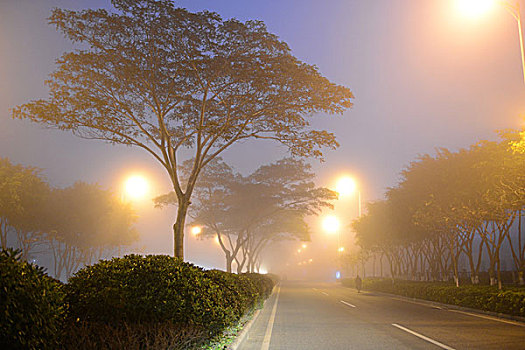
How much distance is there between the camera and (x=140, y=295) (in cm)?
654

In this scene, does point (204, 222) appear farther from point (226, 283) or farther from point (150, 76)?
point (226, 283)

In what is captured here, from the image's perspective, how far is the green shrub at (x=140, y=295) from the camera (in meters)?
6.37

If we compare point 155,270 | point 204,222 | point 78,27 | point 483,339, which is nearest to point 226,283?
point 155,270

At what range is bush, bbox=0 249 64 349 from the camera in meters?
3.96

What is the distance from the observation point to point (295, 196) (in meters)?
34.7

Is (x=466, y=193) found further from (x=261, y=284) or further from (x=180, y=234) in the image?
(x=180, y=234)

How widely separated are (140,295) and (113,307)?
0.39 metres

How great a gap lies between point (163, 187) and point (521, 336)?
2834 centimetres

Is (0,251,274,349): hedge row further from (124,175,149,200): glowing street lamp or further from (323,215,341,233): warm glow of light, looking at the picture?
(323,215,341,233): warm glow of light

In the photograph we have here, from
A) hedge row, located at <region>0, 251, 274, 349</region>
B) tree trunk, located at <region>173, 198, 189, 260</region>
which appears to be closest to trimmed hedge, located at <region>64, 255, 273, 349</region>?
hedge row, located at <region>0, 251, 274, 349</region>

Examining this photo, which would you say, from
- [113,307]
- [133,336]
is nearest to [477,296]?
[113,307]

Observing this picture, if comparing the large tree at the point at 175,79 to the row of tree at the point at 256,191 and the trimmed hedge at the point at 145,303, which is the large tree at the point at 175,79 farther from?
the row of tree at the point at 256,191

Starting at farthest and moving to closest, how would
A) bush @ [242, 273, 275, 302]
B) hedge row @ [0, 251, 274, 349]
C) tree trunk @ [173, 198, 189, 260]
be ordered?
bush @ [242, 273, 275, 302] < tree trunk @ [173, 198, 189, 260] < hedge row @ [0, 251, 274, 349]

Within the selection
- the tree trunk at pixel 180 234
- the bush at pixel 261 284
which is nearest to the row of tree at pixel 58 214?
the bush at pixel 261 284
